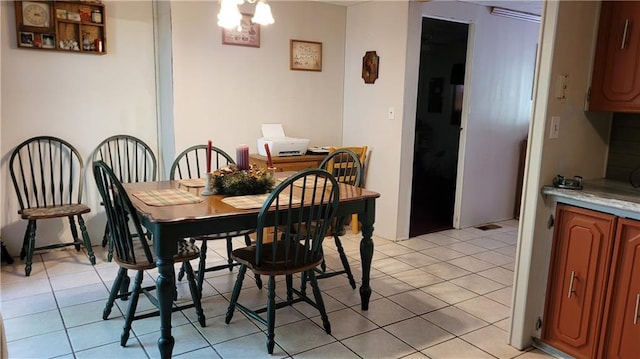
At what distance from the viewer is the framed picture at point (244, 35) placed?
398 centimetres

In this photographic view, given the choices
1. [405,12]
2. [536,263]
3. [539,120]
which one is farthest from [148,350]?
[405,12]

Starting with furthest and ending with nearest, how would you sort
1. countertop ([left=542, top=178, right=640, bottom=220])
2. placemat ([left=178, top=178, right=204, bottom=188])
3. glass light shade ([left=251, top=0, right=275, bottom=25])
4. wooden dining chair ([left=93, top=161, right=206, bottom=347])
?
placemat ([left=178, top=178, right=204, bottom=188]) → glass light shade ([left=251, top=0, right=275, bottom=25]) → wooden dining chair ([left=93, top=161, right=206, bottom=347]) → countertop ([left=542, top=178, right=640, bottom=220])

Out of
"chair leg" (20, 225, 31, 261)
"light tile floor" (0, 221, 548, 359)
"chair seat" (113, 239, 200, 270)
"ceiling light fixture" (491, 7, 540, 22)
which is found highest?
"ceiling light fixture" (491, 7, 540, 22)

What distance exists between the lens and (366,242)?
263 centimetres

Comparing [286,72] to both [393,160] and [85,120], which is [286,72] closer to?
[393,160]

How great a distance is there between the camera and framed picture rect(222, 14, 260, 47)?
3982 mm

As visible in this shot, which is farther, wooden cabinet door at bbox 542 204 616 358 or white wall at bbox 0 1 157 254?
white wall at bbox 0 1 157 254

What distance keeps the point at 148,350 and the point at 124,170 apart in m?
2.04

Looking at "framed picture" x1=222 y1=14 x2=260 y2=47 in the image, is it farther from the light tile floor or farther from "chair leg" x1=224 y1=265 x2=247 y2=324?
→ "chair leg" x1=224 y1=265 x2=247 y2=324

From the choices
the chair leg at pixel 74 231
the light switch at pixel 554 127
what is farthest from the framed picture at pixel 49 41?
the light switch at pixel 554 127

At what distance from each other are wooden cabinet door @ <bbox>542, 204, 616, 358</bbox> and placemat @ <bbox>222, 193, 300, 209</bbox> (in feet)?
4.31

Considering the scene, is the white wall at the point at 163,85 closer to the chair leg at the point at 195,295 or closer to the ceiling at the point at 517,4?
the ceiling at the point at 517,4

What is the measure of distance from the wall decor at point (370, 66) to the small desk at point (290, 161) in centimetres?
86

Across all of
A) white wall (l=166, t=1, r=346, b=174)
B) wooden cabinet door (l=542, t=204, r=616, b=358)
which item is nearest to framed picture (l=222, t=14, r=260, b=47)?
white wall (l=166, t=1, r=346, b=174)
